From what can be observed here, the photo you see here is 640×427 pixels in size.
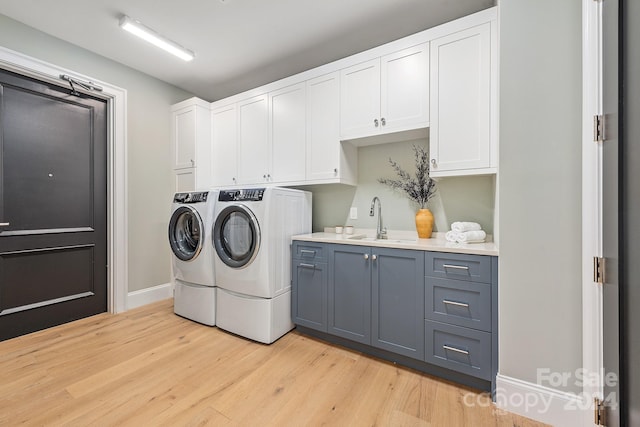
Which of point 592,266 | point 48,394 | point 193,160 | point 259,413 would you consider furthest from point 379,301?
point 193,160

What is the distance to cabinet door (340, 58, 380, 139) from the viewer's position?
2.21m

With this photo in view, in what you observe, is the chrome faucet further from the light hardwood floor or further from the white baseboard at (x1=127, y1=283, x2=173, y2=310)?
the white baseboard at (x1=127, y1=283, x2=173, y2=310)

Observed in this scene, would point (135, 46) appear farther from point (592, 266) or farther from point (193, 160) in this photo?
point (592, 266)

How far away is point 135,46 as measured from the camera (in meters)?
2.62

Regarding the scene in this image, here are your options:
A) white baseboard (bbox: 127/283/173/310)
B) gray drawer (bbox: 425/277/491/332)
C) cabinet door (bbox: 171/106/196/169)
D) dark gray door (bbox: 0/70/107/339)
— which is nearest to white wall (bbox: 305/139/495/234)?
gray drawer (bbox: 425/277/491/332)

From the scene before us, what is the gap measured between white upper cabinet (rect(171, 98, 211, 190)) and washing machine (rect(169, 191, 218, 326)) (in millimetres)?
557

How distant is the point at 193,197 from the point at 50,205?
4.01 ft

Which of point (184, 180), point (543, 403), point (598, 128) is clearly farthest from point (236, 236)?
point (598, 128)

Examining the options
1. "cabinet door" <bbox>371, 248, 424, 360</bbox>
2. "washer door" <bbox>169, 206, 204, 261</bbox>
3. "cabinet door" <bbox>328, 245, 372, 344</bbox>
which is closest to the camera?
"cabinet door" <bbox>371, 248, 424, 360</bbox>

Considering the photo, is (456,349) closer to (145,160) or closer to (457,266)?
(457,266)

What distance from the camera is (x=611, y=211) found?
110 centimetres

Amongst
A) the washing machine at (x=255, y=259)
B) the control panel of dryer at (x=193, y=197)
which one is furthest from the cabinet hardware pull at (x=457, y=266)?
the control panel of dryer at (x=193, y=197)

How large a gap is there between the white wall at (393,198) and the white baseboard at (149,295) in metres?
2.00

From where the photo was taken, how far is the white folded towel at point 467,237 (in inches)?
72.0
